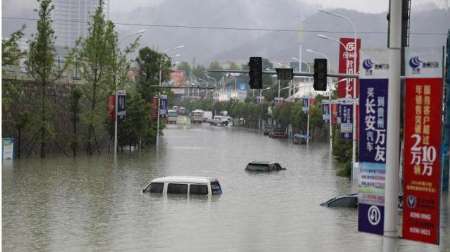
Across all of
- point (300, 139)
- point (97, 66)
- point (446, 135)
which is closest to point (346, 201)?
point (446, 135)

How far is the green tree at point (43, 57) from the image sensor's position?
57094mm

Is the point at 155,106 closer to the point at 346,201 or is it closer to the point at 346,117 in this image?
the point at 346,117

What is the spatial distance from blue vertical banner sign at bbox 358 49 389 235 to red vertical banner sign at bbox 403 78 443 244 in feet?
1.31

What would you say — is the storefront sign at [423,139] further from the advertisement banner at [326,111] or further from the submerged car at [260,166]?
the advertisement banner at [326,111]

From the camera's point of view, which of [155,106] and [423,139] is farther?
[155,106]

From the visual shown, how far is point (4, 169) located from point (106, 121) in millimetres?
20368

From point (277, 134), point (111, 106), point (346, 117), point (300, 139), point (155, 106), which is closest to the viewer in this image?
point (346, 117)

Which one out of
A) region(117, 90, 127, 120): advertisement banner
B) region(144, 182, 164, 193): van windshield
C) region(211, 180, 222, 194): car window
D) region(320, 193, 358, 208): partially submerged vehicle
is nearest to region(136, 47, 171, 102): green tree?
region(117, 90, 127, 120): advertisement banner

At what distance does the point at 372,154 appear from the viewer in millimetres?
14000

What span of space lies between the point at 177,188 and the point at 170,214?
529 cm

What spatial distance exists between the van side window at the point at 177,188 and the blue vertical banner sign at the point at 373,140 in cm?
2014

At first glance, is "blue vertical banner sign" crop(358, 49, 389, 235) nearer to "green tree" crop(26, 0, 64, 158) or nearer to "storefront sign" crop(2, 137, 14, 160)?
"storefront sign" crop(2, 137, 14, 160)

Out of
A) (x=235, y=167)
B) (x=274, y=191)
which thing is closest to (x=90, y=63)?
(x=235, y=167)

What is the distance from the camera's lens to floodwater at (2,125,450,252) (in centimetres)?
2297
